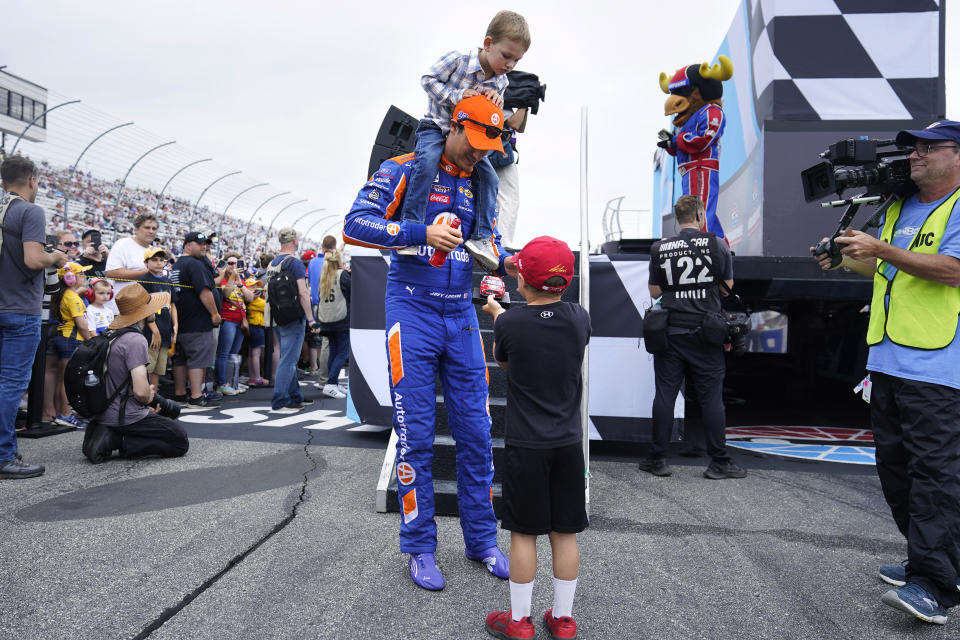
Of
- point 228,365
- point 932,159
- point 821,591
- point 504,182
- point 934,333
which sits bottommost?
point 821,591

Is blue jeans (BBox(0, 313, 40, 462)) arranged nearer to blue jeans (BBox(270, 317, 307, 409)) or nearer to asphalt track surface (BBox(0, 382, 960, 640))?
asphalt track surface (BBox(0, 382, 960, 640))

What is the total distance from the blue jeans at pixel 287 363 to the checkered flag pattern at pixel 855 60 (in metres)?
5.45

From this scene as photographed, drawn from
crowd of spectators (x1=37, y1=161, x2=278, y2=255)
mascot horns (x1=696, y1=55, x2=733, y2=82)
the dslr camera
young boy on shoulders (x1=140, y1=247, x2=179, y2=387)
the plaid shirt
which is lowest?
the dslr camera

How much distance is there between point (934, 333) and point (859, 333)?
8.20 metres

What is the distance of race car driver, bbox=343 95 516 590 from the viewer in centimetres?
255

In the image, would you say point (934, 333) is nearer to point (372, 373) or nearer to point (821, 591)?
point (821, 591)

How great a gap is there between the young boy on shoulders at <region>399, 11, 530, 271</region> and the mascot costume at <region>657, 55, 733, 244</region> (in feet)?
11.6

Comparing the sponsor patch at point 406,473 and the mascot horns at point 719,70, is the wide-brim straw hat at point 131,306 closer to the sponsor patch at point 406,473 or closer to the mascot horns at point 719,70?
the sponsor patch at point 406,473

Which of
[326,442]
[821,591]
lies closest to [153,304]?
[326,442]

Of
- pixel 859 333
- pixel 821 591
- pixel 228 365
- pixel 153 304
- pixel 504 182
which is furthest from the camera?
pixel 859 333

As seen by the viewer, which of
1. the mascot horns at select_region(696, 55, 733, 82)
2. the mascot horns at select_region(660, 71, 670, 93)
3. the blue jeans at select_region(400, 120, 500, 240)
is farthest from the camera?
the mascot horns at select_region(660, 71, 670, 93)

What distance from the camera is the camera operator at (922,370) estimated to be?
224 centimetres

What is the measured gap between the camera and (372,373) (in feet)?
17.0

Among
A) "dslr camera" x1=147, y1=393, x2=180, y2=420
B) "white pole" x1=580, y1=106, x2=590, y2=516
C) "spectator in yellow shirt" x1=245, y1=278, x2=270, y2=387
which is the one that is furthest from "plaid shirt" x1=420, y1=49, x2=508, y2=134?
"spectator in yellow shirt" x1=245, y1=278, x2=270, y2=387
